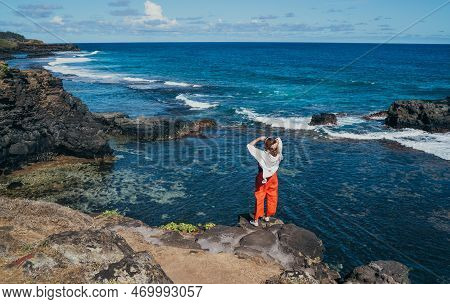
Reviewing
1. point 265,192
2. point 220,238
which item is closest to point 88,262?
point 220,238

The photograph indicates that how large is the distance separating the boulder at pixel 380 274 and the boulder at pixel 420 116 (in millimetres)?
24733

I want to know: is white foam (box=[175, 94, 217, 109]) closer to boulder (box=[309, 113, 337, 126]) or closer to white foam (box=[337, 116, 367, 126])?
boulder (box=[309, 113, 337, 126])

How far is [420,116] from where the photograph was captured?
34.8 meters

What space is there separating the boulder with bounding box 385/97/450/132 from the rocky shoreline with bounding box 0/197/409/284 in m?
24.7

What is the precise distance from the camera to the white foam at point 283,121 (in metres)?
36.1

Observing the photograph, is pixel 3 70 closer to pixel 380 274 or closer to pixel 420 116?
pixel 380 274

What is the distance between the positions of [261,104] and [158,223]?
1324 inches

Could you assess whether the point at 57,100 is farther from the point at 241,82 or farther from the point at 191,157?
the point at 241,82

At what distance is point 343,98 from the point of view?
55.0 meters

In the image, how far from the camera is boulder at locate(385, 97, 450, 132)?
3378 cm

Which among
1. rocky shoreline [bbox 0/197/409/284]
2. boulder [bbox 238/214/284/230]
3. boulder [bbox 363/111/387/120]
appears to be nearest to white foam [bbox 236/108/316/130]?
boulder [bbox 363/111/387/120]

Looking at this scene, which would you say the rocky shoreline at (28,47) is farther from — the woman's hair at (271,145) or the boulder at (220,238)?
the woman's hair at (271,145)

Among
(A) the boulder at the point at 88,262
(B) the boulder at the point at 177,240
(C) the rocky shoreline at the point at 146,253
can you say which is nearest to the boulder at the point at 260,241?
(C) the rocky shoreline at the point at 146,253
